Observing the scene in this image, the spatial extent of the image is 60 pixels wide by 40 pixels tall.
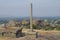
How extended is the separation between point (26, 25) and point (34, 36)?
9.70 metres

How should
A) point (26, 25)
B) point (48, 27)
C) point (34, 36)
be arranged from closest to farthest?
1. point (34, 36)
2. point (48, 27)
3. point (26, 25)

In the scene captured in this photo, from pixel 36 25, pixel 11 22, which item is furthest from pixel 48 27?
pixel 11 22

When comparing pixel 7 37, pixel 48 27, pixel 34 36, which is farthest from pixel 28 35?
pixel 48 27

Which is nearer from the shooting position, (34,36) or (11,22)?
(34,36)

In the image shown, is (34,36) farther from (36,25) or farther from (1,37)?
(36,25)

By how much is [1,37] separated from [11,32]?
0.73 metres

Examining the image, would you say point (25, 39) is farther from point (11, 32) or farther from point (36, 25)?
point (36, 25)

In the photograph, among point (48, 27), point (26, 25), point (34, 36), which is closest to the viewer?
point (34, 36)

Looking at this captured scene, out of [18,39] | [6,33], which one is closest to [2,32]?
[6,33]

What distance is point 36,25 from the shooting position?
75.1 ft

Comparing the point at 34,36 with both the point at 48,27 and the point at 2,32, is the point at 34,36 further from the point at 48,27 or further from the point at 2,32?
the point at 48,27

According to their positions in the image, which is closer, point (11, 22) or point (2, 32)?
point (2, 32)

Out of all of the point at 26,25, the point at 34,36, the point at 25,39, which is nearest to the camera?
the point at 25,39

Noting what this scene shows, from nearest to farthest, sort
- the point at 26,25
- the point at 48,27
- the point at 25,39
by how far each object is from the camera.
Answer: the point at 25,39, the point at 48,27, the point at 26,25
